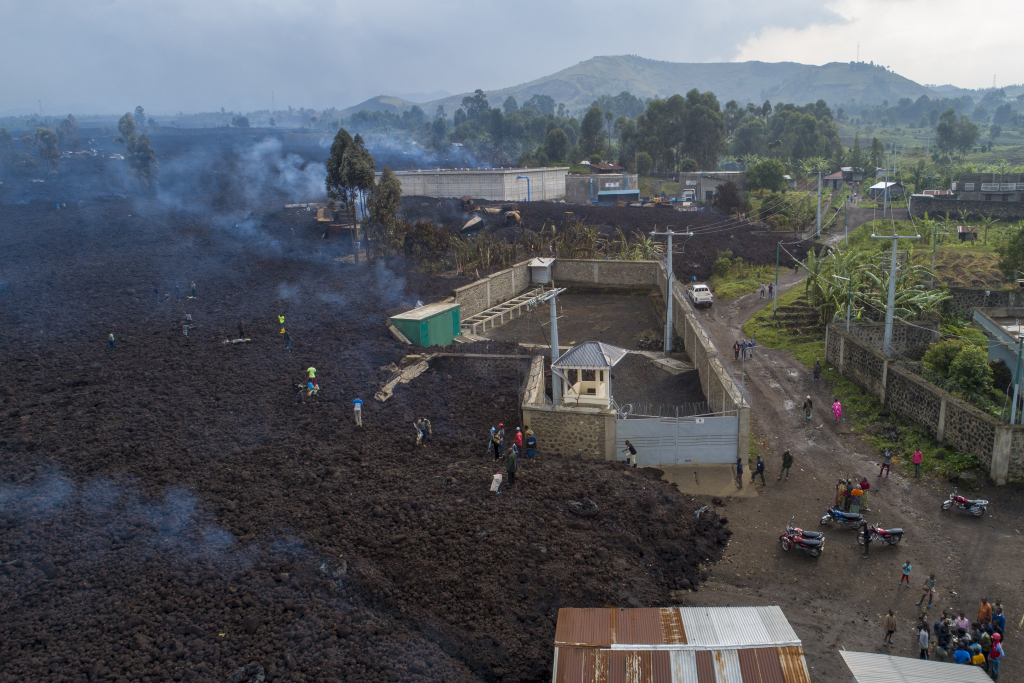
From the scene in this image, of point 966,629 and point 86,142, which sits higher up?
point 86,142

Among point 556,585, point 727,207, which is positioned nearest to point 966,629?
point 556,585

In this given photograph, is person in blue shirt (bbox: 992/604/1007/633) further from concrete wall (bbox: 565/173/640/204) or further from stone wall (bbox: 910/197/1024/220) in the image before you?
concrete wall (bbox: 565/173/640/204)

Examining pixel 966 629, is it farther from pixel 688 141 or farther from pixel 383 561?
pixel 688 141

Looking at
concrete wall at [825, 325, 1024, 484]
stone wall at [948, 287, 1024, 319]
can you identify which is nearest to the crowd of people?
concrete wall at [825, 325, 1024, 484]

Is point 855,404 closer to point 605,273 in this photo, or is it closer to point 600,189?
point 605,273

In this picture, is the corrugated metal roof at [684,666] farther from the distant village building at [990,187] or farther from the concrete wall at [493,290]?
the distant village building at [990,187]

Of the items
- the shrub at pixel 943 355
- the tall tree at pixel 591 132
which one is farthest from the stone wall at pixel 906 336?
the tall tree at pixel 591 132

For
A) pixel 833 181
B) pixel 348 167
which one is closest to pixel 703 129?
pixel 833 181
